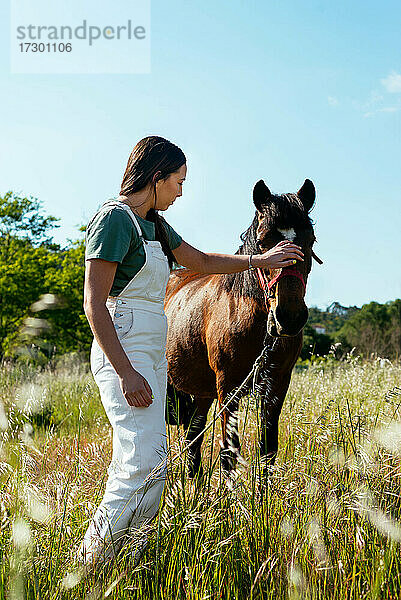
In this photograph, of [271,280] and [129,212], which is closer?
[129,212]

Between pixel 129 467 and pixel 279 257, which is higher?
pixel 279 257

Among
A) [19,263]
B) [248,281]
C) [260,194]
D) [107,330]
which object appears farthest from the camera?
[19,263]

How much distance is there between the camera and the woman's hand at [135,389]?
8.20 feet

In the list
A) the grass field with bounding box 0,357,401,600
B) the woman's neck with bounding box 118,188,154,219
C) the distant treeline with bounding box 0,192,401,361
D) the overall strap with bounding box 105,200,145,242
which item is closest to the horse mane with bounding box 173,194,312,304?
the woman's neck with bounding box 118,188,154,219

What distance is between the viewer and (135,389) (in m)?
2.50

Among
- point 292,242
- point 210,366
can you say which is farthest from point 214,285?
point 292,242

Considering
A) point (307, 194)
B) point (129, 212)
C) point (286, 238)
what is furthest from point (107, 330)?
point (307, 194)

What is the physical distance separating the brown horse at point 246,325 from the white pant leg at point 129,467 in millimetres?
231

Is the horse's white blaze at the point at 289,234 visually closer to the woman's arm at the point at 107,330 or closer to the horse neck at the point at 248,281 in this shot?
the horse neck at the point at 248,281

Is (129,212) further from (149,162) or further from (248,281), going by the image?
(248,281)

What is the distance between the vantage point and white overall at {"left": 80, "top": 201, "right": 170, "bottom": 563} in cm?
247

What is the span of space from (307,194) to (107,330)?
2.07m

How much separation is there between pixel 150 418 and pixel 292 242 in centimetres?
155

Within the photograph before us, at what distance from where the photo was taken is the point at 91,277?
253cm
